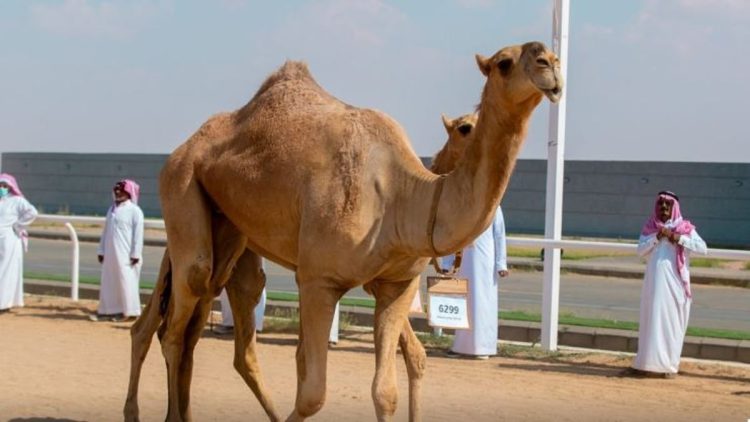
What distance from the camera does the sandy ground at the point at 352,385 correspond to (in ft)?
30.3

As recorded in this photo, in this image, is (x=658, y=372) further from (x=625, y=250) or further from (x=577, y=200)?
(x=577, y=200)

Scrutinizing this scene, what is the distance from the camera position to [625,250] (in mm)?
12969

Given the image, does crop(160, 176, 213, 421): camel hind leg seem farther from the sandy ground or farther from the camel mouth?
the camel mouth

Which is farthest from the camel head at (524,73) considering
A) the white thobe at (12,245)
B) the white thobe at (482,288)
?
the white thobe at (12,245)

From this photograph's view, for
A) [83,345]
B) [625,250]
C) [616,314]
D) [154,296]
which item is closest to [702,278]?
[616,314]

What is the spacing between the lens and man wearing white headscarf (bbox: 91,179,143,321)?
1564 cm

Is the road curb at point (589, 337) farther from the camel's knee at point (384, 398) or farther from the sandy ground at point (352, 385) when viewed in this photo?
the camel's knee at point (384, 398)

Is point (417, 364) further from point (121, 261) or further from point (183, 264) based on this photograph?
point (121, 261)

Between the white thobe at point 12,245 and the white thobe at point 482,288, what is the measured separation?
6.53 m

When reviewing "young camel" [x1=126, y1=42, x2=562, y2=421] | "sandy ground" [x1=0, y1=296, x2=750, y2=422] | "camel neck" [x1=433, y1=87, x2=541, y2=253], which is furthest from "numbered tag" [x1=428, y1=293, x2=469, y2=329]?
"camel neck" [x1=433, y1=87, x2=541, y2=253]

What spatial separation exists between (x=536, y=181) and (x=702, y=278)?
47.1 ft

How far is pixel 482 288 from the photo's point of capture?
13.1 m

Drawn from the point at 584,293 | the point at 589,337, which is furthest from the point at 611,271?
the point at 589,337

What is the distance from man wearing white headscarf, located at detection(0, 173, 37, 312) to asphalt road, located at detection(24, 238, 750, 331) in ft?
Result: 14.8
